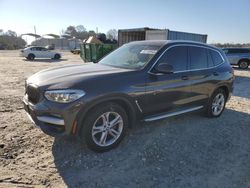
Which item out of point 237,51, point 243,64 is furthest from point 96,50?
point 243,64

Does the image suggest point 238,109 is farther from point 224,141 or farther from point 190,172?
point 190,172

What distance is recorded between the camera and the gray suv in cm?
1966

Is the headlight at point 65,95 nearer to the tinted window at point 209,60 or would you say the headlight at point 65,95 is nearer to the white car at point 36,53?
the tinted window at point 209,60

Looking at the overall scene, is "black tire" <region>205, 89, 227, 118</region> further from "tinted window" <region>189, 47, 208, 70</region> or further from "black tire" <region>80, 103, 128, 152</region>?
"black tire" <region>80, 103, 128, 152</region>

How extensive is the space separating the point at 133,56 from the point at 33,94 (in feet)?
6.46

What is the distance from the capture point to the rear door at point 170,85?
4.09 m

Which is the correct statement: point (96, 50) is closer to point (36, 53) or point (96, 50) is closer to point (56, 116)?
point (56, 116)

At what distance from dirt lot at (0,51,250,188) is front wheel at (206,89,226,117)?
0.49 metres

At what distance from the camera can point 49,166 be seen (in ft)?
11.2

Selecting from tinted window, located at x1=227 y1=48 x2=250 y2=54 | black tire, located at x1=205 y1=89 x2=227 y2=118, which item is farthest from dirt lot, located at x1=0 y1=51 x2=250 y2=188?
tinted window, located at x1=227 y1=48 x2=250 y2=54

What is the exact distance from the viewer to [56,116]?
10.9ft

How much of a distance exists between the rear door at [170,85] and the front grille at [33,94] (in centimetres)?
176

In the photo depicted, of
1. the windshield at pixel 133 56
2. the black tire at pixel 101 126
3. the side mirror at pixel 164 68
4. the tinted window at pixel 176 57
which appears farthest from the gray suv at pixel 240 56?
the black tire at pixel 101 126

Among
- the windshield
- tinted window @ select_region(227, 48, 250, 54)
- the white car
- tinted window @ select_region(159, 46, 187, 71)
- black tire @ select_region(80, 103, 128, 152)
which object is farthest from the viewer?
the white car
